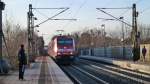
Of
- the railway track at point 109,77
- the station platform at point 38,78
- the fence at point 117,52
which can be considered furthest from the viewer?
the fence at point 117,52

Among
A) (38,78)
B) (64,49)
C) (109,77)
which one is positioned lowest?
(109,77)

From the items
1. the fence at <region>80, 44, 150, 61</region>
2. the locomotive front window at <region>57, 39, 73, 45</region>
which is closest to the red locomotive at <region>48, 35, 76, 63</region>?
the locomotive front window at <region>57, 39, 73, 45</region>

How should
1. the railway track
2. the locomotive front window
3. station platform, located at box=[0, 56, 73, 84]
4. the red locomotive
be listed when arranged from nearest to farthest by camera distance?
station platform, located at box=[0, 56, 73, 84]
the railway track
the red locomotive
the locomotive front window

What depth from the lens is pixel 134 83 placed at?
2528cm

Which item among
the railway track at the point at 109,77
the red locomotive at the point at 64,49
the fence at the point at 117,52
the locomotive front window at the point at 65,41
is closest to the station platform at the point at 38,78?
the railway track at the point at 109,77

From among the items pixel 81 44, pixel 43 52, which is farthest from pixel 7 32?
pixel 81 44

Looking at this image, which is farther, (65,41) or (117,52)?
(117,52)

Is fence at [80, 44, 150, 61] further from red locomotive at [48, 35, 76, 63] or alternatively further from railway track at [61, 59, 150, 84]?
railway track at [61, 59, 150, 84]

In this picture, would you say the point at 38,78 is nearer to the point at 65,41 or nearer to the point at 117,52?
the point at 65,41

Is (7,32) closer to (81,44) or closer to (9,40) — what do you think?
(9,40)

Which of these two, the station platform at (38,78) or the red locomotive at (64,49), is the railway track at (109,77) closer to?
the station platform at (38,78)

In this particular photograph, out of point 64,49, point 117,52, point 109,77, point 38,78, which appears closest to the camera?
point 38,78

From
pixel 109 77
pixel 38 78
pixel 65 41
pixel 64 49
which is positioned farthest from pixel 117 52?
pixel 38 78

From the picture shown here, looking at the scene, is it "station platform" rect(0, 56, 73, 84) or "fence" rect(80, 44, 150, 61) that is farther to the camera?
"fence" rect(80, 44, 150, 61)
